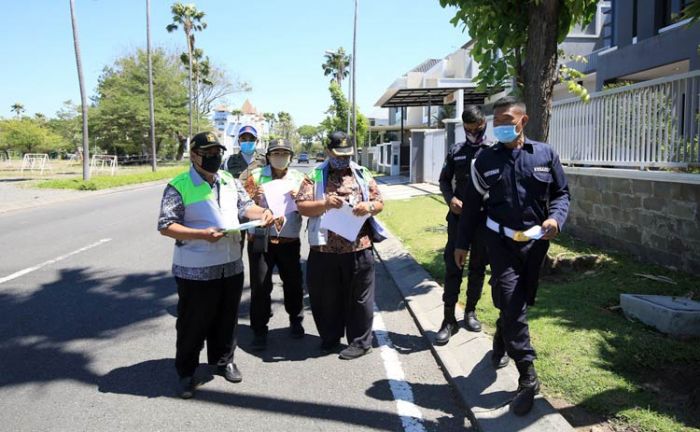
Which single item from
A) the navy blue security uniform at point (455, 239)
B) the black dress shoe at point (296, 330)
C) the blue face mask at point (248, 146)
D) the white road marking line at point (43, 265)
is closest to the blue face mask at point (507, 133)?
the navy blue security uniform at point (455, 239)

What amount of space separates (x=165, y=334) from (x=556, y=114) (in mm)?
7608

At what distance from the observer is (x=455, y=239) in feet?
16.3

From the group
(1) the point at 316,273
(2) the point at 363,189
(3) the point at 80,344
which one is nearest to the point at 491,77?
(2) the point at 363,189

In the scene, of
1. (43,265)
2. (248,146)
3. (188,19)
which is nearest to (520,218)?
(248,146)

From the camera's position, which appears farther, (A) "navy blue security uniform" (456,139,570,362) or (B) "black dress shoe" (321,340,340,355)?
(B) "black dress shoe" (321,340,340,355)

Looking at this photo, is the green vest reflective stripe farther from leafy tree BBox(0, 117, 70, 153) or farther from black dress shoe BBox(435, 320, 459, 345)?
leafy tree BBox(0, 117, 70, 153)

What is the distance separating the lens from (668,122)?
21.6 feet

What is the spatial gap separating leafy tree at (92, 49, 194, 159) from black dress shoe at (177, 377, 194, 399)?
161 feet

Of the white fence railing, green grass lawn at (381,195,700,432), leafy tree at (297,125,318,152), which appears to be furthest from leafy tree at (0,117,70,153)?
leafy tree at (297,125,318,152)

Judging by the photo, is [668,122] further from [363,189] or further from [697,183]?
[363,189]

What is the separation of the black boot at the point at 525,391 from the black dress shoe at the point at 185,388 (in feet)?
7.13

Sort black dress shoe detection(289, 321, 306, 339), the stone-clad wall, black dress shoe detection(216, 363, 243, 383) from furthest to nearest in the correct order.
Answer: the stone-clad wall, black dress shoe detection(289, 321, 306, 339), black dress shoe detection(216, 363, 243, 383)

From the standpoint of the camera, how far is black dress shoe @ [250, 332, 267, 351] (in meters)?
4.84

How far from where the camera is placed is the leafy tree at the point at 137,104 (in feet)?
163
